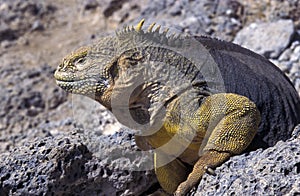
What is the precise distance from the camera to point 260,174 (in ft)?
13.3

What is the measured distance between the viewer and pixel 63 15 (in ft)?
38.8

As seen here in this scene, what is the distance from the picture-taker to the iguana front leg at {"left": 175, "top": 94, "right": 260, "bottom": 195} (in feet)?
14.6

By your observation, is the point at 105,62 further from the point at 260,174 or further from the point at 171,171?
the point at 260,174

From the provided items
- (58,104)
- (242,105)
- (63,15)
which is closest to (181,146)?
(242,105)

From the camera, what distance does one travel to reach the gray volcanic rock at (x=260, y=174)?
391cm

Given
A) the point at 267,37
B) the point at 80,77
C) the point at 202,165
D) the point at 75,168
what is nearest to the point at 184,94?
the point at 202,165

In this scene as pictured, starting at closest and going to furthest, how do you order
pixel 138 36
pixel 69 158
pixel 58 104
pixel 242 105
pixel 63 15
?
pixel 242 105 → pixel 138 36 → pixel 69 158 → pixel 58 104 → pixel 63 15

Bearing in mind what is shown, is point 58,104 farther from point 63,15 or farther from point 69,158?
point 69,158

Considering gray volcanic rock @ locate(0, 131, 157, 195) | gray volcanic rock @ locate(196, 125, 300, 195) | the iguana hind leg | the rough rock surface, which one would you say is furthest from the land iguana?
the rough rock surface

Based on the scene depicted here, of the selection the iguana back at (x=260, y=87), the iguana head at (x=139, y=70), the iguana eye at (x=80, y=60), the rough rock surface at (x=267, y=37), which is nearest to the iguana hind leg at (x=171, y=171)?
the iguana head at (x=139, y=70)

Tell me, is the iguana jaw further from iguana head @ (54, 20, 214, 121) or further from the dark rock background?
the dark rock background

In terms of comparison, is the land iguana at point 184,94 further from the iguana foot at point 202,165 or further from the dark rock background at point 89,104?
the dark rock background at point 89,104

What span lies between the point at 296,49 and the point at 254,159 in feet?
13.3

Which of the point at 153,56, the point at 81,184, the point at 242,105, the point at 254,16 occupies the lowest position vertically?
the point at 81,184
